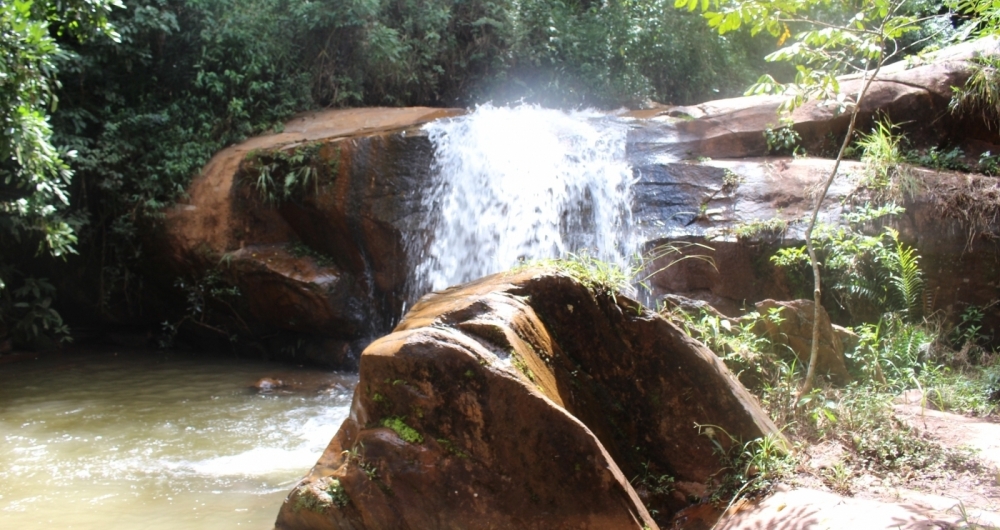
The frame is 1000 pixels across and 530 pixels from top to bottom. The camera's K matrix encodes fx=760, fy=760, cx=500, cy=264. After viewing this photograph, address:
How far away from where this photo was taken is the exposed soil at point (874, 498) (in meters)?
3.04

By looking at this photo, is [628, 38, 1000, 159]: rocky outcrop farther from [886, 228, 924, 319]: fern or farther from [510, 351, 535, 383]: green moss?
[510, 351, 535, 383]: green moss

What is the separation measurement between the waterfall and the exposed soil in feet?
14.0

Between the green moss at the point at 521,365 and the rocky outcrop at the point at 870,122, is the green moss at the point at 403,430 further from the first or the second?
the rocky outcrop at the point at 870,122

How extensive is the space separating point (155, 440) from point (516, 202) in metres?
4.44

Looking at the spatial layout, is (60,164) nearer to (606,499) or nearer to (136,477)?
(136,477)

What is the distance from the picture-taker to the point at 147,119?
980 centimetres

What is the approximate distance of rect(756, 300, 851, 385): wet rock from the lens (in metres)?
5.22

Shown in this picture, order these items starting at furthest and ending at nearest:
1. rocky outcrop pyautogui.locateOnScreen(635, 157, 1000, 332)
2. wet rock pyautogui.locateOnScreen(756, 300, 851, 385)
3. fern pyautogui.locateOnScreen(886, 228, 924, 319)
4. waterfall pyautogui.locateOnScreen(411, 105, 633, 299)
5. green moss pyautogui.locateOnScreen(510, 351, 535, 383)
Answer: waterfall pyautogui.locateOnScreen(411, 105, 633, 299) → rocky outcrop pyautogui.locateOnScreen(635, 157, 1000, 332) → fern pyautogui.locateOnScreen(886, 228, 924, 319) → wet rock pyautogui.locateOnScreen(756, 300, 851, 385) → green moss pyautogui.locateOnScreen(510, 351, 535, 383)

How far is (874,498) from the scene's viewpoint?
3.38 metres

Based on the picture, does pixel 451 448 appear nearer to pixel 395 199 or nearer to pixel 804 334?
pixel 804 334

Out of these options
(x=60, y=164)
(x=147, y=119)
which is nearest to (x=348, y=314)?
(x=60, y=164)

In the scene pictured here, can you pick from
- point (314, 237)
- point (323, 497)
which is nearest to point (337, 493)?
point (323, 497)

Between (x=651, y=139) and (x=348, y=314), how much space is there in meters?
A: 4.16

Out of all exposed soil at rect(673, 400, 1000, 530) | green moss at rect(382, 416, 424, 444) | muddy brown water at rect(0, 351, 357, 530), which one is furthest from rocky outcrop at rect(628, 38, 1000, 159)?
green moss at rect(382, 416, 424, 444)
